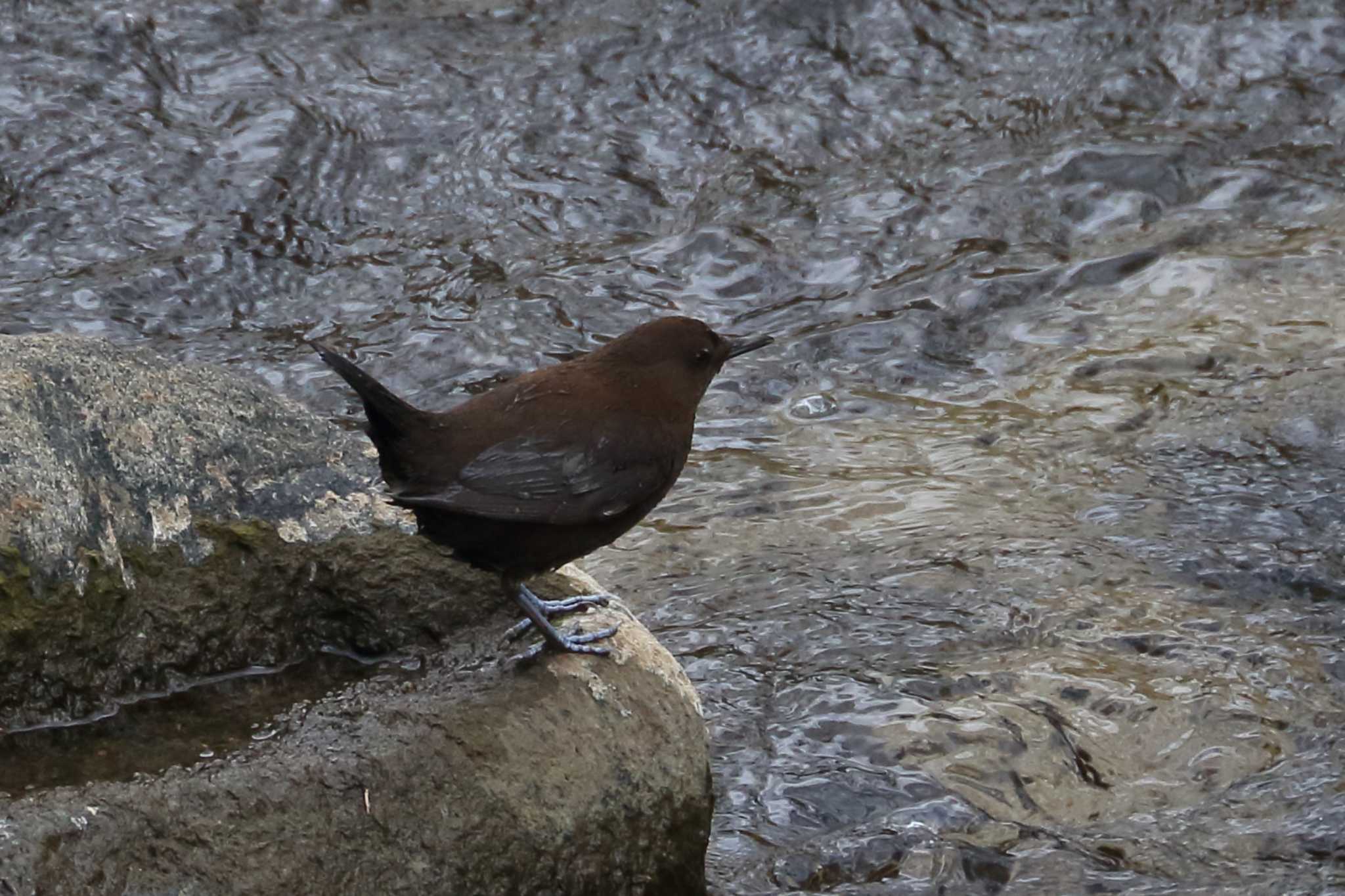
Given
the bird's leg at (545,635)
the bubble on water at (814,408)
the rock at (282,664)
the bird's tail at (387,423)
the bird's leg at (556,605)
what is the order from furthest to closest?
the bubble on water at (814,408), the bird's leg at (556,605), the bird's leg at (545,635), the bird's tail at (387,423), the rock at (282,664)

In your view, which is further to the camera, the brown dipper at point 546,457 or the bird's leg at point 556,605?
the bird's leg at point 556,605

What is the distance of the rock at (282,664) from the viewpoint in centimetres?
302

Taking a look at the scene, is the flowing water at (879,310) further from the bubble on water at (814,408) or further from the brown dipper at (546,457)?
the brown dipper at (546,457)

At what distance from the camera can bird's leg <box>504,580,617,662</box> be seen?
354 centimetres

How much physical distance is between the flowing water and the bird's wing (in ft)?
2.88

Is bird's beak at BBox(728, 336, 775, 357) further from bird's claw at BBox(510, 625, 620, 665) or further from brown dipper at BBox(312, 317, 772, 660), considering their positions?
bird's claw at BBox(510, 625, 620, 665)

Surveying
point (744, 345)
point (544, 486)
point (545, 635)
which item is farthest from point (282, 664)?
point (744, 345)

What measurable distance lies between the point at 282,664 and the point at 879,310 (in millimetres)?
3607

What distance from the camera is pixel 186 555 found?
136 inches

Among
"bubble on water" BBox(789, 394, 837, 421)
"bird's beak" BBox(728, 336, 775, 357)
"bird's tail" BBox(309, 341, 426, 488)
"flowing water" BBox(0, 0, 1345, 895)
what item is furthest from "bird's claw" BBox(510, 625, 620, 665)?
"bubble on water" BBox(789, 394, 837, 421)

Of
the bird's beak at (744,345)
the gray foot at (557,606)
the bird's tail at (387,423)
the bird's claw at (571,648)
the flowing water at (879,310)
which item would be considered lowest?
the flowing water at (879,310)

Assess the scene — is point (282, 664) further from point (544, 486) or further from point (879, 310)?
point (879, 310)

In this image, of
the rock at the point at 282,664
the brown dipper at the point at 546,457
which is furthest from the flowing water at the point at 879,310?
the brown dipper at the point at 546,457

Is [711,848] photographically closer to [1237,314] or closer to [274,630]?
[274,630]
